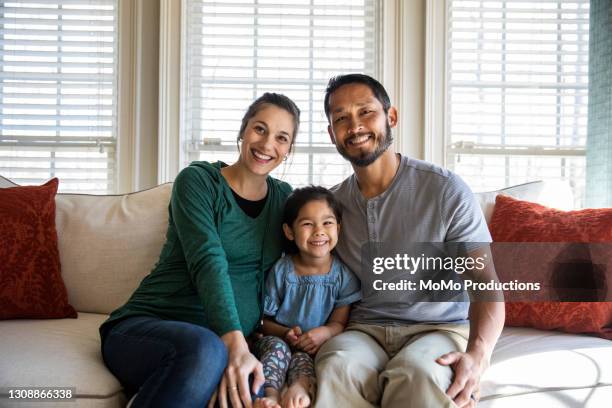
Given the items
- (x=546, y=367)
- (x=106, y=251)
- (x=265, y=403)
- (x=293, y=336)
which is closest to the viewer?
(x=265, y=403)

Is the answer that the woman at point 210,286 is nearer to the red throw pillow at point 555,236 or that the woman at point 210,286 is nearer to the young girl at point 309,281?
the young girl at point 309,281

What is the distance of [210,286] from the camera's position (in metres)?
1.43

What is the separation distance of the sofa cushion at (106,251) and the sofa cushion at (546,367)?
126 cm

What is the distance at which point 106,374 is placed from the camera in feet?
4.83

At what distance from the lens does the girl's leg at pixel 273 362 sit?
1.39 metres

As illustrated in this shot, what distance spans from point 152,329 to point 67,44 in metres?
1.95

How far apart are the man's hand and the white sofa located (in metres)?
0.10

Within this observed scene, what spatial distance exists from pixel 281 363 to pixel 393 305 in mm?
386

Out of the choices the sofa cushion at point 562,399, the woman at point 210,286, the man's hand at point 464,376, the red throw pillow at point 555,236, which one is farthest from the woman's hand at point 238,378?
the red throw pillow at point 555,236

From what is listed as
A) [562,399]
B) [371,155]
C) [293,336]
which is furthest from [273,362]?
[562,399]

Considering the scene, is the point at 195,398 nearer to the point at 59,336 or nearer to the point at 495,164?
the point at 59,336

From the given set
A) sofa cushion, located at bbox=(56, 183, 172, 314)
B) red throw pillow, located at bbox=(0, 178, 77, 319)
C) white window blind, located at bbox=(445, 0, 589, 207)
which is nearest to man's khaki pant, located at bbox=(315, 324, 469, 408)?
sofa cushion, located at bbox=(56, 183, 172, 314)

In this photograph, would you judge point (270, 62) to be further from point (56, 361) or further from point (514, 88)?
point (56, 361)

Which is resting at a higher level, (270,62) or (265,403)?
(270,62)
